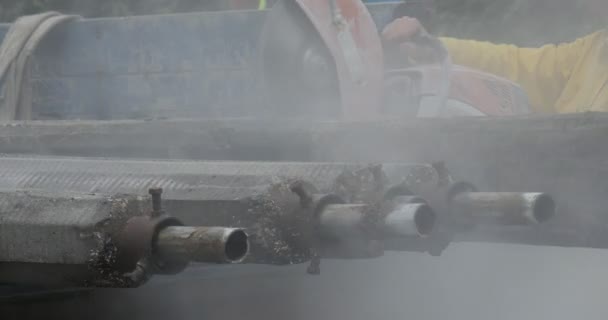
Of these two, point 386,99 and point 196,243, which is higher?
point 386,99

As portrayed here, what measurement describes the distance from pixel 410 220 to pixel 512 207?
0.55ft

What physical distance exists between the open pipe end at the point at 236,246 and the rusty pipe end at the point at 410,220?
0.21m

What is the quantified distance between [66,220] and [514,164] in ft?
2.88

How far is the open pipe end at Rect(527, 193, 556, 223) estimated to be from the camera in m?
1.48

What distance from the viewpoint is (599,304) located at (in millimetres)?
2668

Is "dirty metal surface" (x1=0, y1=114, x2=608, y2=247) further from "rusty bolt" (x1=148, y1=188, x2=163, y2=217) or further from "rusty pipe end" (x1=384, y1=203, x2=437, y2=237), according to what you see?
"rusty bolt" (x1=148, y1=188, x2=163, y2=217)

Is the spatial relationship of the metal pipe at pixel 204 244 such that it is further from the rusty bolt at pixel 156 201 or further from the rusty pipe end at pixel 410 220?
the rusty pipe end at pixel 410 220

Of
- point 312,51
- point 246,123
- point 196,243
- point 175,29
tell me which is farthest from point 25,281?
point 175,29

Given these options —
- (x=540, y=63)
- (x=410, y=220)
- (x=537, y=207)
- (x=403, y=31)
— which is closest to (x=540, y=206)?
(x=537, y=207)

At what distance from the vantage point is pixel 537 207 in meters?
1.49

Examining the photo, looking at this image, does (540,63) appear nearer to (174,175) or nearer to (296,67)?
(296,67)

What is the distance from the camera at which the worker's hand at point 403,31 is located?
11.1ft

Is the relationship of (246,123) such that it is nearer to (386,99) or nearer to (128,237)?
(386,99)

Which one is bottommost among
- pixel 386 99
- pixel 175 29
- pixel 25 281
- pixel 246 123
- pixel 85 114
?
pixel 25 281
